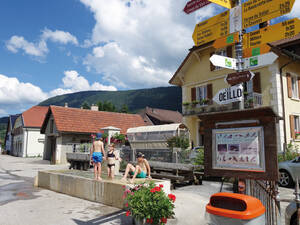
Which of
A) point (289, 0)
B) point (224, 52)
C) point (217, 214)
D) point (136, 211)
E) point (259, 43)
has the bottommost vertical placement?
point (136, 211)

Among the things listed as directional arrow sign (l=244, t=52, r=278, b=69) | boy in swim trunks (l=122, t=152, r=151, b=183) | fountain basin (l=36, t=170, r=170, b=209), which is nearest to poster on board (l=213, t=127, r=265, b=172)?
directional arrow sign (l=244, t=52, r=278, b=69)

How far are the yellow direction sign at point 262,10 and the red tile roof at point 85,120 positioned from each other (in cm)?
2274

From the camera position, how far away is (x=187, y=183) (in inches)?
439

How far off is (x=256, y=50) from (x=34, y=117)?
4732cm

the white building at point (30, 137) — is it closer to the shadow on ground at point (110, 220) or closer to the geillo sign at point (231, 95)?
the shadow on ground at point (110, 220)

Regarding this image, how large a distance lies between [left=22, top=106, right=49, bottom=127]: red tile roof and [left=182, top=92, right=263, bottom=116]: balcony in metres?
31.6

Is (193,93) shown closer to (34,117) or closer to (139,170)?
(139,170)

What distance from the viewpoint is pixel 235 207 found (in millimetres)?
2855

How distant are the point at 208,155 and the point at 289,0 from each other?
302 cm

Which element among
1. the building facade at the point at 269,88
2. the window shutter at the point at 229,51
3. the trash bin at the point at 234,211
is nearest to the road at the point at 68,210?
the trash bin at the point at 234,211

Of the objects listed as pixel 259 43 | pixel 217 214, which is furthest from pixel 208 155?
pixel 259 43

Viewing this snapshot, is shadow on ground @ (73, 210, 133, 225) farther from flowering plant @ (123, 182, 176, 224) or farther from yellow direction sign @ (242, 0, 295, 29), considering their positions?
yellow direction sign @ (242, 0, 295, 29)

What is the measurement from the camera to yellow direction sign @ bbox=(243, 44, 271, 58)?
16.5 ft

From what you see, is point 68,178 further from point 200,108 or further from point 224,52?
point 224,52
